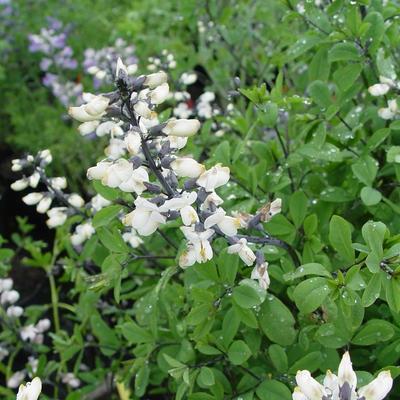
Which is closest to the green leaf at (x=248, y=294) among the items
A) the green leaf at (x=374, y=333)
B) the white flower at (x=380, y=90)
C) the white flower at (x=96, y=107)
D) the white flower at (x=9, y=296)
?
the green leaf at (x=374, y=333)

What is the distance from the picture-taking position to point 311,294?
45.2 inches

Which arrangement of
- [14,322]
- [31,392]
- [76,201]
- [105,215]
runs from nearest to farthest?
1. [31,392]
2. [105,215]
3. [76,201]
4. [14,322]

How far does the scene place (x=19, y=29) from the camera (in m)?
4.49

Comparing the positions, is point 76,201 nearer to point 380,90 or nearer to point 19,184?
point 19,184

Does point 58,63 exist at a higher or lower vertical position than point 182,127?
lower

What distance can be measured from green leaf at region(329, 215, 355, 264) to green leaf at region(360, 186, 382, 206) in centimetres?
24

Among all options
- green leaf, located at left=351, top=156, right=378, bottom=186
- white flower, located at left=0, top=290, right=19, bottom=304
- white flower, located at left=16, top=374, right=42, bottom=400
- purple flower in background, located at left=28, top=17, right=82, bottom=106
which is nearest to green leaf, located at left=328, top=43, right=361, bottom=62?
green leaf, located at left=351, top=156, right=378, bottom=186

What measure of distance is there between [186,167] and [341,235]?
1.06 ft

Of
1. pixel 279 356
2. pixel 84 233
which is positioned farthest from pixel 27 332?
pixel 279 356

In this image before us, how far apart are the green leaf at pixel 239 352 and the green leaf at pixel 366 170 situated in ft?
1.52

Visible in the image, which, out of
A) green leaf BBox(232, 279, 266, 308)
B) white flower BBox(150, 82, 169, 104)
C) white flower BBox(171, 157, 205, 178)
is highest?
white flower BBox(150, 82, 169, 104)

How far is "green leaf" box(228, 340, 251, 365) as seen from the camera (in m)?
1.33

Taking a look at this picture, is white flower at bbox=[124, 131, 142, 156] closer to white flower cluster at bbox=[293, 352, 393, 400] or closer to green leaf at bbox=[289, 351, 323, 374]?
white flower cluster at bbox=[293, 352, 393, 400]

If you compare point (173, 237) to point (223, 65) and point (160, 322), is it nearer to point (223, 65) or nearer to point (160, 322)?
point (160, 322)
